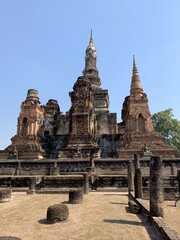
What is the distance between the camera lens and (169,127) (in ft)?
137

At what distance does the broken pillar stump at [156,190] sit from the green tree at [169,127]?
36.3 m

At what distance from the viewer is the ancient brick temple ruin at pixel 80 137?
19.6 meters

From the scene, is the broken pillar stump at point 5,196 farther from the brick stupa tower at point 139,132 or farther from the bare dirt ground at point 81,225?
the brick stupa tower at point 139,132

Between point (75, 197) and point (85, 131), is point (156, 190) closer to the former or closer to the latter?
point (75, 197)

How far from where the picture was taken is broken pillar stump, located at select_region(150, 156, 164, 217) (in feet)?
22.4

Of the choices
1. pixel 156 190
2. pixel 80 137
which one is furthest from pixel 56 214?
pixel 80 137

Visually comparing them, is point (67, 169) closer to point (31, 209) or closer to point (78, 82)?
point (31, 209)

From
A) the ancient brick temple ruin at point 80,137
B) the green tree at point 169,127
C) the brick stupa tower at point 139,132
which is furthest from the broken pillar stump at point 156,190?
the green tree at point 169,127

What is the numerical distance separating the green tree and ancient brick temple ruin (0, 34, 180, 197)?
32.7 feet

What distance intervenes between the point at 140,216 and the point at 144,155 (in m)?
16.9

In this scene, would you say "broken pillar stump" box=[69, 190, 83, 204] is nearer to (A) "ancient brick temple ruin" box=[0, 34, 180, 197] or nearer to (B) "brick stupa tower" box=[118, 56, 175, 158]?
(A) "ancient brick temple ruin" box=[0, 34, 180, 197]

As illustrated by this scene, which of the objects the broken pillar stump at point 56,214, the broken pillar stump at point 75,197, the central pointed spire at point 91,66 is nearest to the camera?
the broken pillar stump at point 56,214

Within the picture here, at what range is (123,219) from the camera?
7051 mm

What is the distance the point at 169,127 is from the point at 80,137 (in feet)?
68.8
